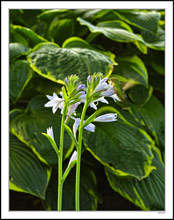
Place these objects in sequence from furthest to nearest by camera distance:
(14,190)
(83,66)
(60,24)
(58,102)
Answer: (60,24), (14,190), (83,66), (58,102)

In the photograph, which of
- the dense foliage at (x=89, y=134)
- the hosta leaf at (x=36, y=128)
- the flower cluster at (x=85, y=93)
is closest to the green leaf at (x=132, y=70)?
the dense foliage at (x=89, y=134)

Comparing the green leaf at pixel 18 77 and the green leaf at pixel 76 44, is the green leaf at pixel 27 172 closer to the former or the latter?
the green leaf at pixel 18 77

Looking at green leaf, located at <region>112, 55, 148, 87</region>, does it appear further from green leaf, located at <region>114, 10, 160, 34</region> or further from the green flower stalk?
the green flower stalk

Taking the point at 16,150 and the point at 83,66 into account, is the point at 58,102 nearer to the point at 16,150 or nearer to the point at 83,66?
the point at 83,66

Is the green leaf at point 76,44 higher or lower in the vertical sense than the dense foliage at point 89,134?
higher

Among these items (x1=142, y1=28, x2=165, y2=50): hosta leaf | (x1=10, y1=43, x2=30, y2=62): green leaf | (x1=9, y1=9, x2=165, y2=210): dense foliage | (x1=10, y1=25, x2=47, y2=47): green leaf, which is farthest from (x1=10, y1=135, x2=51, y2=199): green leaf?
(x1=142, y1=28, x2=165, y2=50): hosta leaf

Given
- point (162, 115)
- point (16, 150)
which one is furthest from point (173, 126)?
point (16, 150)
